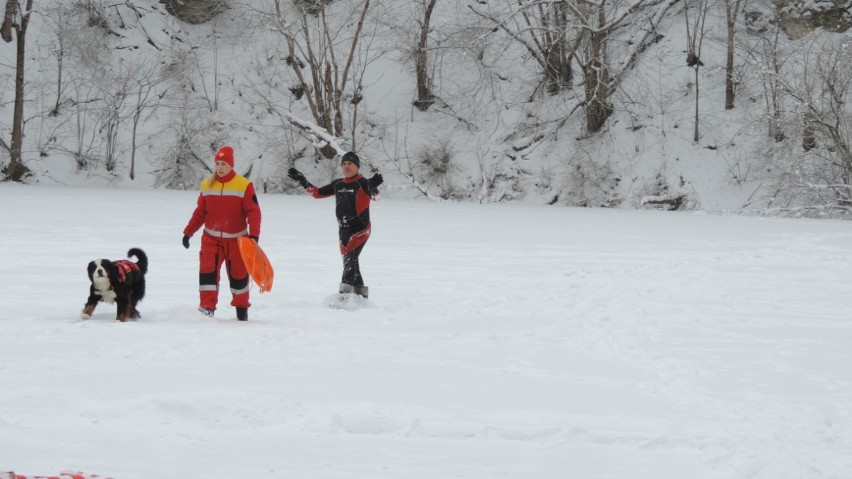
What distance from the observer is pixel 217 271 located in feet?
26.1

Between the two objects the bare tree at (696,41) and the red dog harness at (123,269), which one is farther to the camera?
the bare tree at (696,41)

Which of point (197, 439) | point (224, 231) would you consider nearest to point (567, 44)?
point (224, 231)

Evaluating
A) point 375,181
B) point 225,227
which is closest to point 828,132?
point 375,181

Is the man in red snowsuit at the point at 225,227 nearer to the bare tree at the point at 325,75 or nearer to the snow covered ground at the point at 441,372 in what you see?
the snow covered ground at the point at 441,372

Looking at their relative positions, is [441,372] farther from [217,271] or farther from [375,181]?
[375,181]

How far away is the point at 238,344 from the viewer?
6.49 m

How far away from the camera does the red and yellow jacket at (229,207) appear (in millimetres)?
7910

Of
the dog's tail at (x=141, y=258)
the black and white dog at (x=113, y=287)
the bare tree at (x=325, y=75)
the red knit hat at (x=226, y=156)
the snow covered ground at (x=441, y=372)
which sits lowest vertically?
the snow covered ground at (x=441, y=372)

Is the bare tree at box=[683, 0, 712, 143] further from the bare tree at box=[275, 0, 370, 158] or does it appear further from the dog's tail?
the dog's tail

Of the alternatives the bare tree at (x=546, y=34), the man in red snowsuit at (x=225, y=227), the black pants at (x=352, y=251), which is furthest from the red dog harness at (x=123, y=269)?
the bare tree at (x=546, y=34)

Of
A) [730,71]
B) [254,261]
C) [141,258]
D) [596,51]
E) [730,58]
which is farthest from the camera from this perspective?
[730,71]

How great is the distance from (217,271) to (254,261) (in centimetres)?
38

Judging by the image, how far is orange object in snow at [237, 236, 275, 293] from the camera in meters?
7.77

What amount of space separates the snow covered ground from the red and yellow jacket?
31.4 inches
